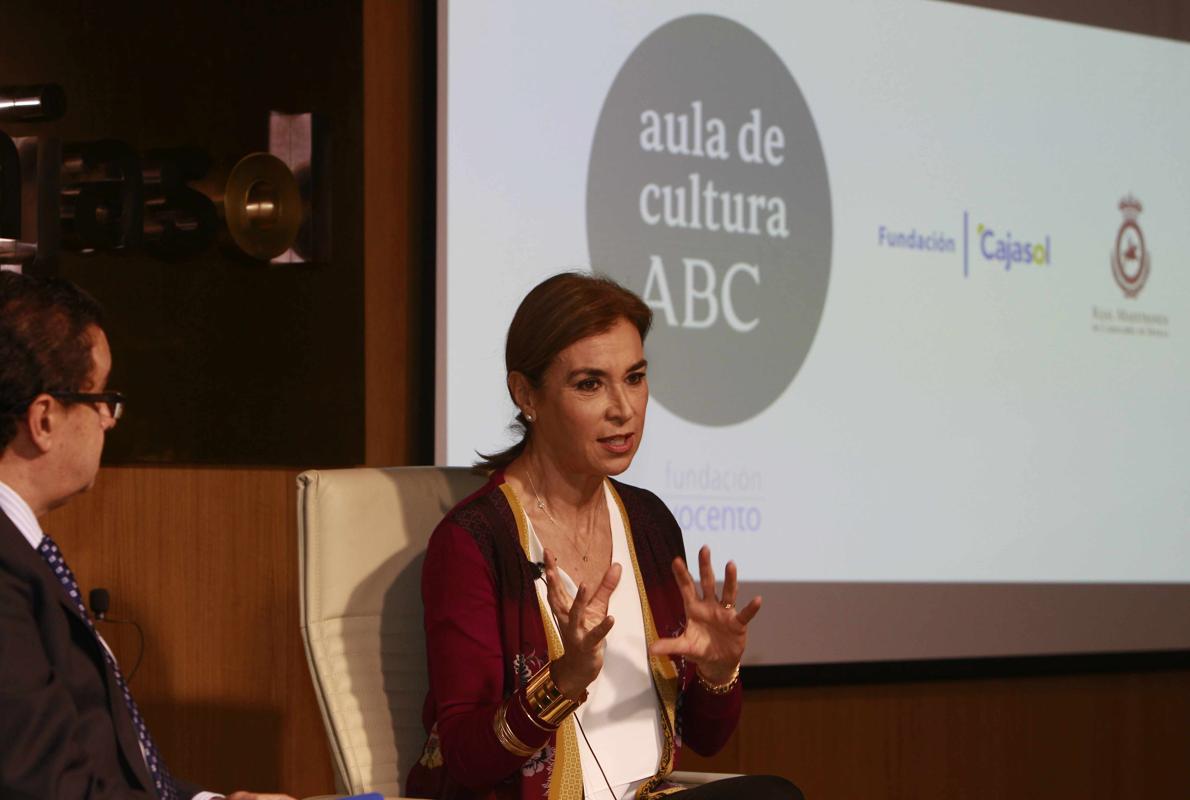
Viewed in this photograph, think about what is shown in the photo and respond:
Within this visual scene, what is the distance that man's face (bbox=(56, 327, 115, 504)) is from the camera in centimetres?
151

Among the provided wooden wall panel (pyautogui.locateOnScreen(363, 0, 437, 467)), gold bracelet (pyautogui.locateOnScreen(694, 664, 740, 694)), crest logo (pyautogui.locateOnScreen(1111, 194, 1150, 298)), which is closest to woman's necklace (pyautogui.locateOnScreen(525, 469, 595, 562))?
gold bracelet (pyautogui.locateOnScreen(694, 664, 740, 694))

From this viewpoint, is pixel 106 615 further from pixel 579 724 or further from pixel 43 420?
pixel 43 420

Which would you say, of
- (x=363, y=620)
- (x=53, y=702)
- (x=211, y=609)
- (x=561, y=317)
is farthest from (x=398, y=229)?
(x=53, y=702)

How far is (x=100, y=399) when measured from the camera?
153 cm

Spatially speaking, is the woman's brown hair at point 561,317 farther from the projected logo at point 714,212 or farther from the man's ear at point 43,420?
the projected logo at point 714,212

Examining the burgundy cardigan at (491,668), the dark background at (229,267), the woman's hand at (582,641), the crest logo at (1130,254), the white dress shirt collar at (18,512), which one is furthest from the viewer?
the crest logo at (1130,254)

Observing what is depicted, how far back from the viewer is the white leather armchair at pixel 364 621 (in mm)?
2076

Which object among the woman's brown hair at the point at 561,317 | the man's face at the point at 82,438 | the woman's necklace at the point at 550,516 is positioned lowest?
the woman's necklace at the point at 550,516

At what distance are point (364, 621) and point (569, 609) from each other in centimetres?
42

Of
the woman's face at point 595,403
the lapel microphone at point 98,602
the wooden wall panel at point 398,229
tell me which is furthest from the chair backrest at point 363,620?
the wooden wall panel at point 398,229

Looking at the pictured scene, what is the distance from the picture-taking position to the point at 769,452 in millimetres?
3457

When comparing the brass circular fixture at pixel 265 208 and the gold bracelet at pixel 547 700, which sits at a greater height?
the brass circular fixture at pixel 265 208

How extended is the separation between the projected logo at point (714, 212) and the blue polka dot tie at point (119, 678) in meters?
1.83

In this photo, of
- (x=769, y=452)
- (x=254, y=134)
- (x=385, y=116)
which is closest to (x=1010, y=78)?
(x=769, y=452)
